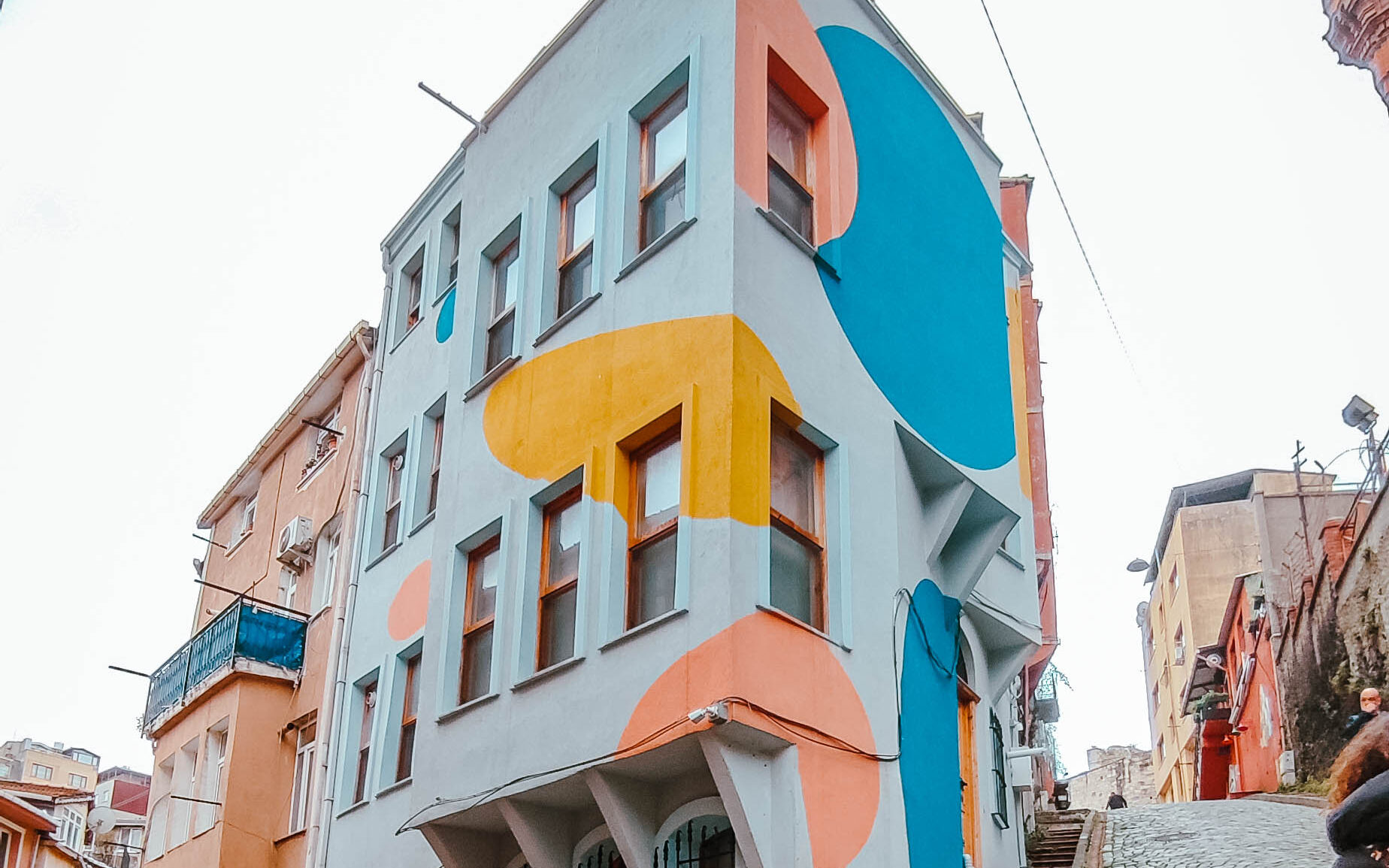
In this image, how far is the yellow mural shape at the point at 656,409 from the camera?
1182 cm

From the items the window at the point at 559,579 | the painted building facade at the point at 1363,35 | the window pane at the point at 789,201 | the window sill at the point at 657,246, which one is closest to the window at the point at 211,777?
the window at the point at 559,579


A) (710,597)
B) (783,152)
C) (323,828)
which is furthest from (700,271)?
(323,828)

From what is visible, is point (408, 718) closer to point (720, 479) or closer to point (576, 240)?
point (576, 240)

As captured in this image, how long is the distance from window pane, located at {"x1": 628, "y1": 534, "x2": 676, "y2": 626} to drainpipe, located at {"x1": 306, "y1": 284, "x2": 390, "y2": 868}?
8433 millimetres

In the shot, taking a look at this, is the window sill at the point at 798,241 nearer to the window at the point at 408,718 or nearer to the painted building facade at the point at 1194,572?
the window at the point at 408,718

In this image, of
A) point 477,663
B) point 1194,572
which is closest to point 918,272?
point 477,663

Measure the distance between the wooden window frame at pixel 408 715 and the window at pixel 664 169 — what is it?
6.23 m

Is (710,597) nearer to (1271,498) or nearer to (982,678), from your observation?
(982,678)

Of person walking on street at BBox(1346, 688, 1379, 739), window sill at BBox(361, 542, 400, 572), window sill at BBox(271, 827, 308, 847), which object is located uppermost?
window sill at BBox(361, 542, 400, 572)

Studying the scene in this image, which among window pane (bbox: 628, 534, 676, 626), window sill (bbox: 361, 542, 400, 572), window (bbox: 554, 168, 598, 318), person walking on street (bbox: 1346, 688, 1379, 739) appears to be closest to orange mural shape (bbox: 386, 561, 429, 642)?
window sill (bbox: 361, 542, 400, 572)

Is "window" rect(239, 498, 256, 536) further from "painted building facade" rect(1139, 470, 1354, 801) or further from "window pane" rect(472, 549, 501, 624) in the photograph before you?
"painted building facade" rect(1139, 470, 1354, 801)

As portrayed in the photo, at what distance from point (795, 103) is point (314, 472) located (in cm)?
1321

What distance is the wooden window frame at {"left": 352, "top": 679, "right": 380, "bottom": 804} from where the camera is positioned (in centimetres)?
1834

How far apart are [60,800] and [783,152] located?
4045 cm
